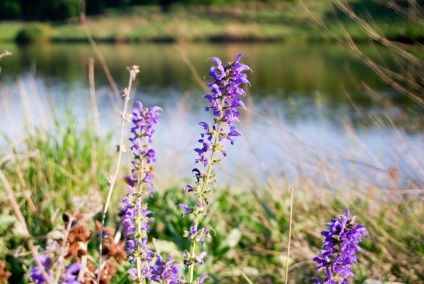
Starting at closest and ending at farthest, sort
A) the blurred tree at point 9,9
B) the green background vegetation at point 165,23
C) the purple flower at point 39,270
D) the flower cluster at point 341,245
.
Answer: the purple flower at point 39,270 → the flower cluster at point 341,245 → the blurred tree at point 9,9 → the green background vegetation at point 165,23

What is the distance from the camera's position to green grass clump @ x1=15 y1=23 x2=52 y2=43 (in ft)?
154

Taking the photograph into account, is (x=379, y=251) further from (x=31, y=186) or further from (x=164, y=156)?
(x=164, y=156)

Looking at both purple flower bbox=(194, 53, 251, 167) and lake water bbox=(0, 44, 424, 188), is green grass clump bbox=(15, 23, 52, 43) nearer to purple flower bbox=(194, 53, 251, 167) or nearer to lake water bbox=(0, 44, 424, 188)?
lake water bbox=(0, 44, 424, 188)

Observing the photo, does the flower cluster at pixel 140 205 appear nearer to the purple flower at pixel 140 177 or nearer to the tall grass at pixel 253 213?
the purple flower at pixel 140 177

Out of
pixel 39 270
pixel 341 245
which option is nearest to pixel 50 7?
pixel 341 245

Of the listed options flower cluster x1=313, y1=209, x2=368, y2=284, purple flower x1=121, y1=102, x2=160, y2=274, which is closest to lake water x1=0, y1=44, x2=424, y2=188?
purple flower x1=121, y1=102, x2=160, y2=274

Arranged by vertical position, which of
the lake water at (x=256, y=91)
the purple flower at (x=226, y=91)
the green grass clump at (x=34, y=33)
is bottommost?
the purple flower at (x=226, y=91)

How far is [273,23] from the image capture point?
5012cm

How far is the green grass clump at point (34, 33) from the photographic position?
46956 millimetres

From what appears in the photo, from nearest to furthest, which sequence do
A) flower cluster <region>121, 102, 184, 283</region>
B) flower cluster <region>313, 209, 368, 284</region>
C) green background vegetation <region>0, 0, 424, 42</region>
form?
flower cluster <region>313, 209, 368, 284</region> → flower cluster <region>121, 102, 184, 283</region> → green background vegetation <region>0, 0, 424, 42</region>

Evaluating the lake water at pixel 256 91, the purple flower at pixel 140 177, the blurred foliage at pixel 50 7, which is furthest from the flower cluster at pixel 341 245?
the blurred foliage at pixel 50 7

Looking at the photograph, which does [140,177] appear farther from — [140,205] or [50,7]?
[50,7]

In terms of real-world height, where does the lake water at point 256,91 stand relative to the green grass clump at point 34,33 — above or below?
below

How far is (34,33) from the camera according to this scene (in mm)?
47031
